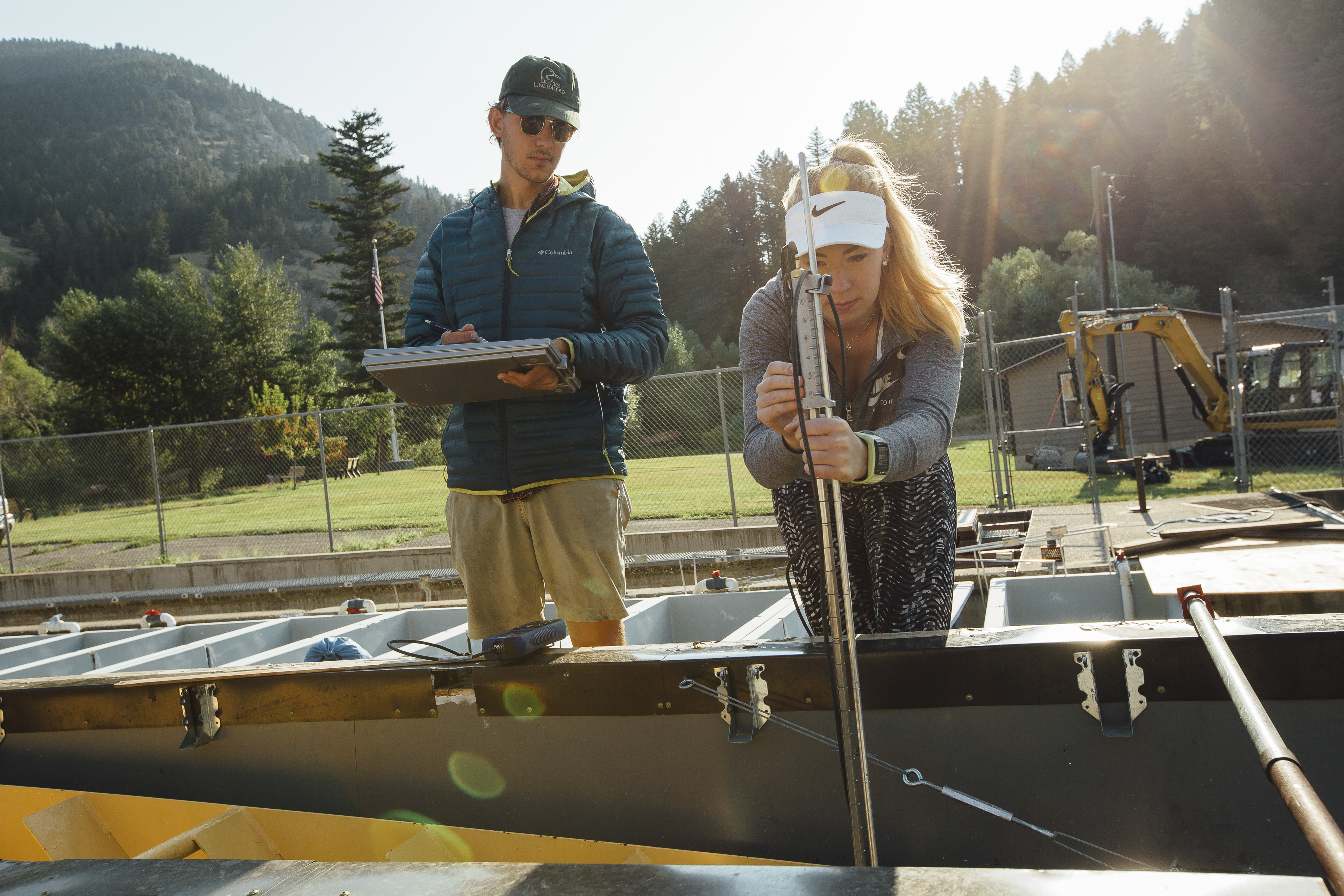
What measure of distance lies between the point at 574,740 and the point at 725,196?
74.3 m

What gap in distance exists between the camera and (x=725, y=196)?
72.3m

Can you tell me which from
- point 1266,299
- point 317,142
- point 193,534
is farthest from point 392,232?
point 317,142

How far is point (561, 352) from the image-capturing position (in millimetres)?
2166

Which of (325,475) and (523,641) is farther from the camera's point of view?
(325,475)

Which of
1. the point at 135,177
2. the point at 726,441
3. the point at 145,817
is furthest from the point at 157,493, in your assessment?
the point at 135,177

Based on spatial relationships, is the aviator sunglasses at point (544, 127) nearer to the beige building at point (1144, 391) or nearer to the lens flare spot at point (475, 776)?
the lens flare spot at point (475, 776)

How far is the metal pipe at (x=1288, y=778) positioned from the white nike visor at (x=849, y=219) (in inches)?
38.6

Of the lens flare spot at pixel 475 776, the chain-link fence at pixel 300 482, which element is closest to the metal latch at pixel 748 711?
the lens flare spot at pixel 475 776

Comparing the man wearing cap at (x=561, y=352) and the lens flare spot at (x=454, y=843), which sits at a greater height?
the man wearing cap at (x=561, y=352)

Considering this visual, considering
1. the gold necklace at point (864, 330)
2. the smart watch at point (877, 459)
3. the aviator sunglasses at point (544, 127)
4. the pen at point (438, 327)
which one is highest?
the aviator sunglasses at point (544, 127)

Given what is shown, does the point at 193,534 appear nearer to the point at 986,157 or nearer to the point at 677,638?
the point at 677,638

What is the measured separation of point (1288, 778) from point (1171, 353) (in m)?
16.3

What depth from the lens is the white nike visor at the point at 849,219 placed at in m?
1.70

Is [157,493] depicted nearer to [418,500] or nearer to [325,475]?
[325,475]
